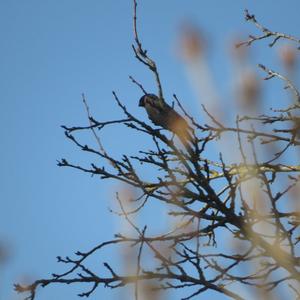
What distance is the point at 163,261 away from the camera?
9.36 feet

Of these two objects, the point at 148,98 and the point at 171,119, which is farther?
the point at 171,119

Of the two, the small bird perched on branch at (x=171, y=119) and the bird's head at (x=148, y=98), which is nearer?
the small bird perched on branch at (x=171, y=119)

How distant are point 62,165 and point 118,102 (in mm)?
709

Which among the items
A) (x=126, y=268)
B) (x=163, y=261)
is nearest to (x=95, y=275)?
(x=126, y=268)

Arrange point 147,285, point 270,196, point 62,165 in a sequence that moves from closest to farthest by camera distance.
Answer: point 270,196 < point 147,285 < point 62,165

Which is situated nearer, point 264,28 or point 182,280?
point 182,280

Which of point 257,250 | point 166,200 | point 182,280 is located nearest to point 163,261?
point 182,280

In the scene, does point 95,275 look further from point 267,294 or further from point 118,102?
point 267,294

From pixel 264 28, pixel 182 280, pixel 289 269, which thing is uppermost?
pixel 264 28

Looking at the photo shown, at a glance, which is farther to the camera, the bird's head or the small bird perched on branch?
the bird's head

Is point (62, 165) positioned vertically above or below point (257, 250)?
above

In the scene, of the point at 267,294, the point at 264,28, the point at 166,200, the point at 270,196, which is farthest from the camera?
the point at 264,28

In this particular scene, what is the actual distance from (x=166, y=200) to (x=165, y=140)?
406mm

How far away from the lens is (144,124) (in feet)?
9.42
